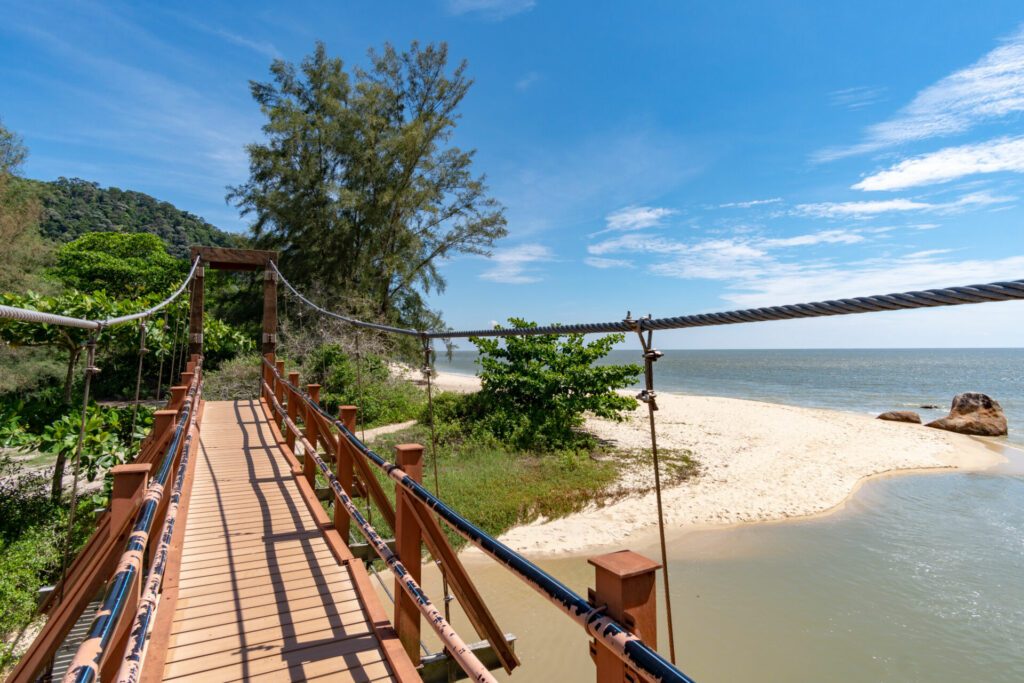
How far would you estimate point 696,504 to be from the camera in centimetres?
892

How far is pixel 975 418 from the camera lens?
16.3 meters

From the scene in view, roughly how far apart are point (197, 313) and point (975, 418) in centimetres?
2200

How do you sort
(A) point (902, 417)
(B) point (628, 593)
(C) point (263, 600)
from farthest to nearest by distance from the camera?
1. (A) point (902, 417)
2. (C) point (263, 600)
3. (B) point (628, 593)

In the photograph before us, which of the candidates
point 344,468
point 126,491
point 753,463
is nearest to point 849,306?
point 126,491

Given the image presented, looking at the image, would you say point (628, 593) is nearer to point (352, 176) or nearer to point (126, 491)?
point (126, 491)

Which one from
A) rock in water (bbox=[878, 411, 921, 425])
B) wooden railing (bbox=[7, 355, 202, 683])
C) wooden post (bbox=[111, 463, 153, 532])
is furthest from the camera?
rock in water (bbox=[878, 411, 921, 425])

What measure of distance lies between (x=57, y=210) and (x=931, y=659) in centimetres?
5161

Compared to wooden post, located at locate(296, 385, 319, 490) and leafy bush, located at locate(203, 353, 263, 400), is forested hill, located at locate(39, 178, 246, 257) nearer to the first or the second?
leafy bush, located at locate(203, 353, 263, 400)

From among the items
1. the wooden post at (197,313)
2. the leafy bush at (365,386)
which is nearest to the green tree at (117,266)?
the leafy bush at (365,386)

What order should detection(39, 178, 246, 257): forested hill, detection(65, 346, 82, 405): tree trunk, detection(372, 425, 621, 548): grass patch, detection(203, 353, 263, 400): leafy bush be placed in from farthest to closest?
detection(39, 178, 246, 257): forested hill, detection(203, 353, 263, 400): leafy bush, detection(372, 425, 621, 548): grass patch, detection(65, 346, 82, 405): tree trunk

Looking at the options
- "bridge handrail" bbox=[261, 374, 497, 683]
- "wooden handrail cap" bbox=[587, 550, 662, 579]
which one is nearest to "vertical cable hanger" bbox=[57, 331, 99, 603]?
"bridge handrail" bbox=[261, 374, 497, 683]

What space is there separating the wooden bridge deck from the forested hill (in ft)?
121

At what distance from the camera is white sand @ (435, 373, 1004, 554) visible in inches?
308

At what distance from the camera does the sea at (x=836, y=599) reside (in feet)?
16.3
